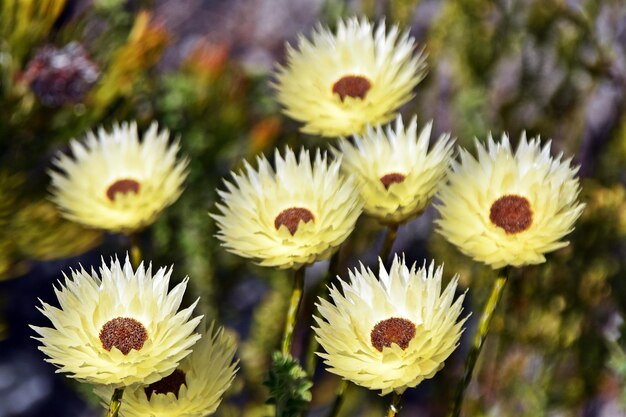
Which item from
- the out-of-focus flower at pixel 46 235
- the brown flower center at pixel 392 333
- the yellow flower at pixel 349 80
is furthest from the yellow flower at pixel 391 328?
the out-of-focus flower at pixel 46 235

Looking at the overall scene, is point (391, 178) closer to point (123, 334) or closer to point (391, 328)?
point (391, 328)

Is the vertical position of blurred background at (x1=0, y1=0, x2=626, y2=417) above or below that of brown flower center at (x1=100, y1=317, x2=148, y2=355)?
above

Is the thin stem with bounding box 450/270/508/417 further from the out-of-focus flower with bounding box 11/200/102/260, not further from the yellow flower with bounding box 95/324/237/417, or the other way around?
the out-of-focus flower with bounding box 11/200/102/260

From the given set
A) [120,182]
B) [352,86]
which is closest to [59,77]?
[120,182]

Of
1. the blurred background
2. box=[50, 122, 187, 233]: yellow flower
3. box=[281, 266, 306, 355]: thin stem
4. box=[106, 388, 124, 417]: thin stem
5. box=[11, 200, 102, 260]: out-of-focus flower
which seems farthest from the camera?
the blurred background

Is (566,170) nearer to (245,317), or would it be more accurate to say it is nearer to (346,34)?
(346,34)

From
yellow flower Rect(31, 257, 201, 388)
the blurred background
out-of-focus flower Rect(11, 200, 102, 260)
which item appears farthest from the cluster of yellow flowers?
the blurred background
